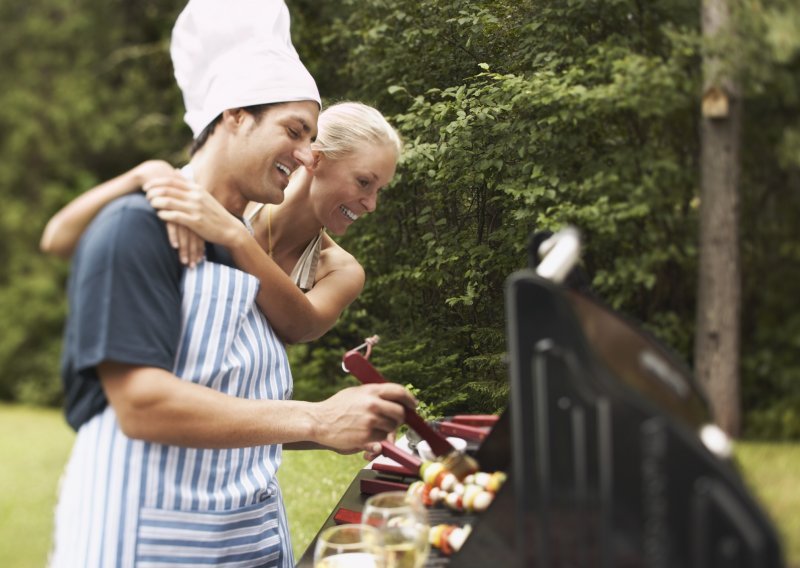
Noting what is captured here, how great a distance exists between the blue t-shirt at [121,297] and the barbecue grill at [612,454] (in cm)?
59

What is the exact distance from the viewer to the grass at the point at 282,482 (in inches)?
39.5

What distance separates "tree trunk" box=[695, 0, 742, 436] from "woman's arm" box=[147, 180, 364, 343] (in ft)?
2.46

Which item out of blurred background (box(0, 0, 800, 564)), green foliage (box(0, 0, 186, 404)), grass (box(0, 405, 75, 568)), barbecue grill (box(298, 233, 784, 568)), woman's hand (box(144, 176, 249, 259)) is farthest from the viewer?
grass (box(0, 405, 75, 568))

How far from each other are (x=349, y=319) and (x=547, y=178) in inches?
38.1

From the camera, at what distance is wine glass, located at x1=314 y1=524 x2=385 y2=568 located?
1.04 metres

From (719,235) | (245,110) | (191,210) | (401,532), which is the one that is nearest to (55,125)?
(245,110)

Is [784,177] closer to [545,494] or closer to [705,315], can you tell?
[705,315]

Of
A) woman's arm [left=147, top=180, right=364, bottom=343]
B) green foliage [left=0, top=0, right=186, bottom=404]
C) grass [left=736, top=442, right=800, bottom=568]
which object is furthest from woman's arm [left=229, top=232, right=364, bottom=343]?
green foliage [left=0, top=0, right=186, bottom=404]

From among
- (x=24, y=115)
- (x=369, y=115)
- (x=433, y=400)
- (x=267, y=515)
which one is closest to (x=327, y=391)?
(x=433, y=400)

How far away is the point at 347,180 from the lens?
2.15 metres

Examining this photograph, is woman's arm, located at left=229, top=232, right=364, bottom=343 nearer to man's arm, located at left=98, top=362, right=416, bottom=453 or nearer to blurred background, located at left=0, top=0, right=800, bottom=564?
man's arm, located at left=98, top=362, right=416, bottom=453

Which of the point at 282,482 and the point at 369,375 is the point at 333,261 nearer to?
the point at 369,375

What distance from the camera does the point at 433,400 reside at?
2.28 meters

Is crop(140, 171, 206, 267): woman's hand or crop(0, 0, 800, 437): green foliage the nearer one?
crop(0, 0, 800, 437): green foliage
